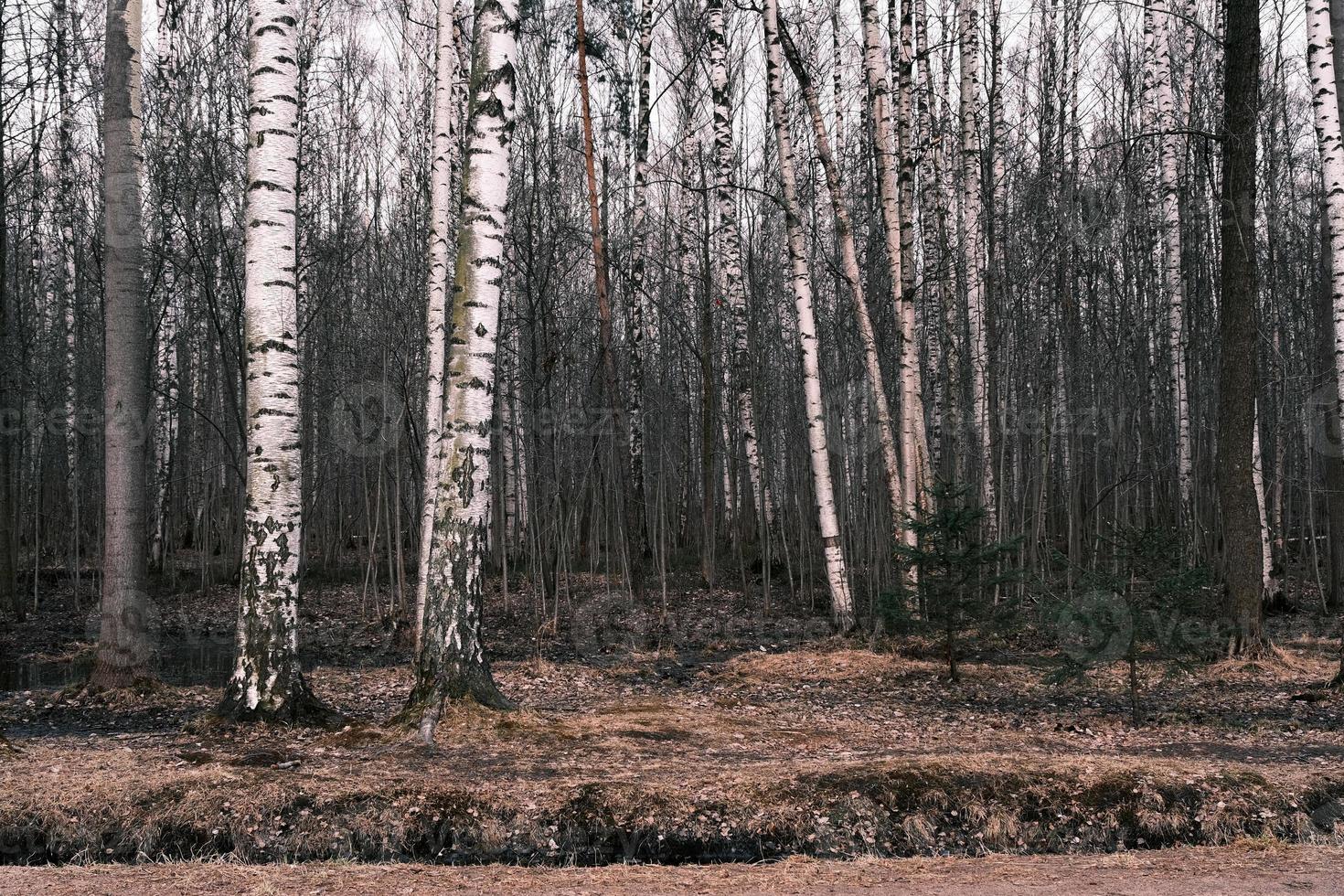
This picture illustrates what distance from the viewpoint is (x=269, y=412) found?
23.2 feet

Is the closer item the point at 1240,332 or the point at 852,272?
the point at 1240,332

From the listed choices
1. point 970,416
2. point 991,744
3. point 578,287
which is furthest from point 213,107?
point 991,744

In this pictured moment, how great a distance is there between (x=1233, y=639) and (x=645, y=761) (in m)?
7.16

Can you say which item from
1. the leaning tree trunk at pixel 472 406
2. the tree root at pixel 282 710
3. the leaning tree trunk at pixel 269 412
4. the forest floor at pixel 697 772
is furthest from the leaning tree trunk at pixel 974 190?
the tree root at pixel 282 710

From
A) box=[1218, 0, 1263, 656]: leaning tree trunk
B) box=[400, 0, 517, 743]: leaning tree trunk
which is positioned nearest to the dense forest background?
box=[1218, 0, 1263, 656]: leaning tree trunk

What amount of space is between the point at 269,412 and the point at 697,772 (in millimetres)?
3781

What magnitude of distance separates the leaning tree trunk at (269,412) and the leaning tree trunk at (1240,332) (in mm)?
8872

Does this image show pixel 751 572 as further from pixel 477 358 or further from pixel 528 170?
pixel 477 358

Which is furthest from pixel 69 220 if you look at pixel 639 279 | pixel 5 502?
pixel 639 279

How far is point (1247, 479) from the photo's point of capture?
10.8 m

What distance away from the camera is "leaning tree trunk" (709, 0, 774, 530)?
1417 centimetres

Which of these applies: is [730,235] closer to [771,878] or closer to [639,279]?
[639,279]

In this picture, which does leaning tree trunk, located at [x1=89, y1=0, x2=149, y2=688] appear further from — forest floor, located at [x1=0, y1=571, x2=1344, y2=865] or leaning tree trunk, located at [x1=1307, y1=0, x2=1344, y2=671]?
leaning tree trunk, located at [x1=1307, y1=0, x2=1344, y2=671]

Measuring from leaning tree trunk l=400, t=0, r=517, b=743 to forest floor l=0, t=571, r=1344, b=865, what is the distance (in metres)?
0.39
